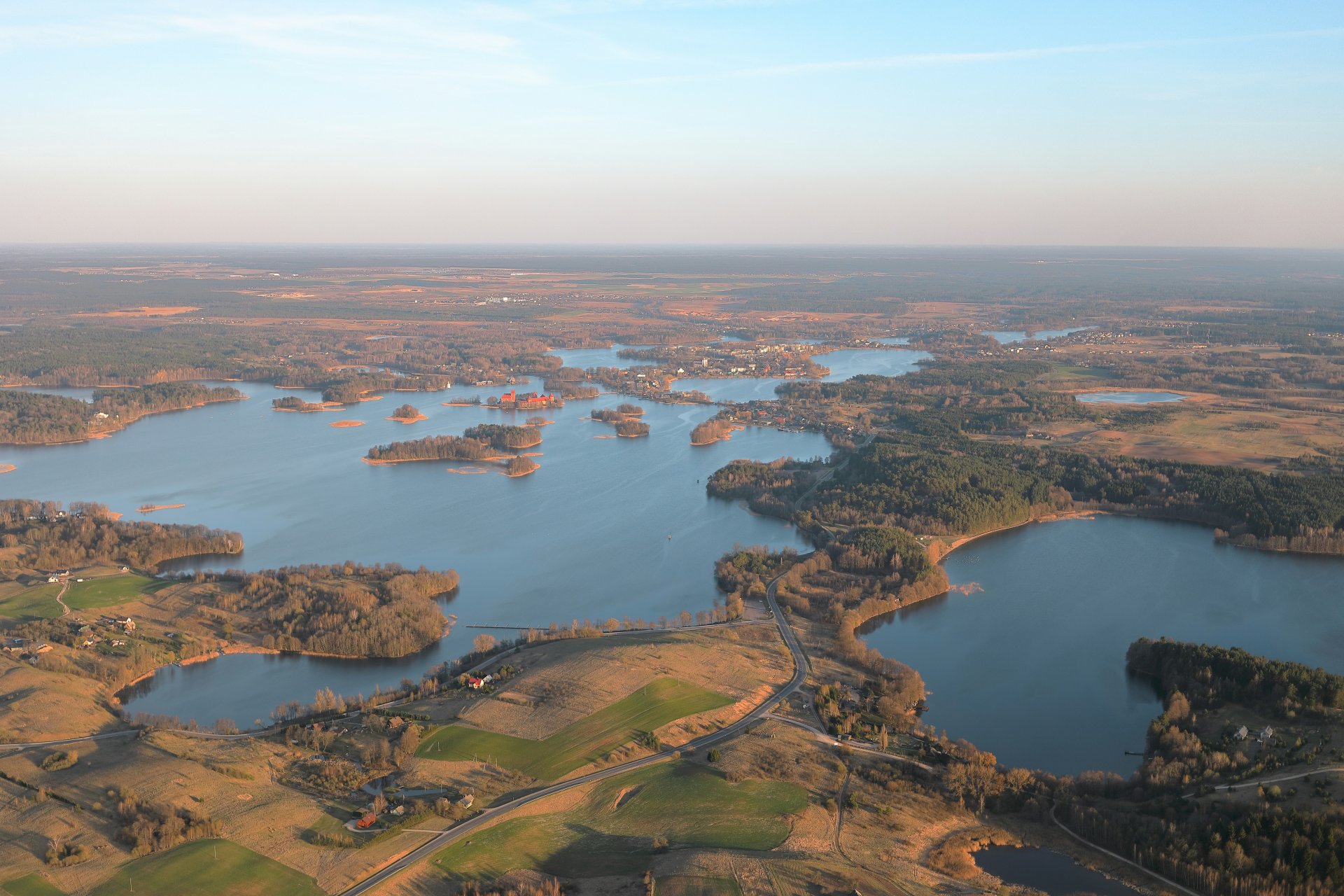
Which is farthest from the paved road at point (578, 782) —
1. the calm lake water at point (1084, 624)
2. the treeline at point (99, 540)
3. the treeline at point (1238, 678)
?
the treeline at point (99, 540)

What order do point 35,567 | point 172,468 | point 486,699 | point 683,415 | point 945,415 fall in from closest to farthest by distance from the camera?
point 486,699 → point 35,567 → point 172,468 → point 945,415 → point 683,415

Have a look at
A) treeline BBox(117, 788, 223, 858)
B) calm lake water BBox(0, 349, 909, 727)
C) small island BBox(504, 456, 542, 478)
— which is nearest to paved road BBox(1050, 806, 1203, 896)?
calm lake water BBox(0, 349, 909, 727)

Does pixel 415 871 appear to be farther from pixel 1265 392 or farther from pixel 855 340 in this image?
pixel 855 340

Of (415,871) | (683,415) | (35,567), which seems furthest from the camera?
(683,415)

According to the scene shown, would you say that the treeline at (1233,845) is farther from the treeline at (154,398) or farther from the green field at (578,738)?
the treeline at (154,398)

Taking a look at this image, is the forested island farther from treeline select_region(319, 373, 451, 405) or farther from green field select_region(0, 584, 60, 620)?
green field select_region(0, 584, 60, 620)

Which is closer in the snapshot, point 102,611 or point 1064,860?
point 1064,860

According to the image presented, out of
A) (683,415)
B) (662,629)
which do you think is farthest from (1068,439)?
(662,629)
